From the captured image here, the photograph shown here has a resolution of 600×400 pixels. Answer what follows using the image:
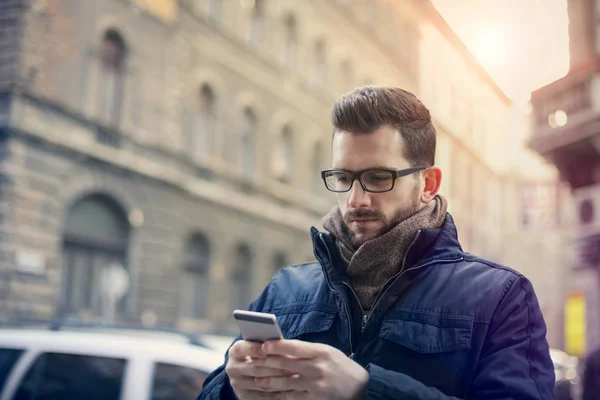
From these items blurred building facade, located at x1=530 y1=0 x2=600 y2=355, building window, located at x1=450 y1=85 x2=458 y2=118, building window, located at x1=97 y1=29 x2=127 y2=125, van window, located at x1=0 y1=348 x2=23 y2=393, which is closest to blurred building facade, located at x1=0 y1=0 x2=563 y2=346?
building window, located at x1=97 y1=29 x2=127 y2=125

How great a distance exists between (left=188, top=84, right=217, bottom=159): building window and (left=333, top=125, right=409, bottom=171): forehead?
12.8 metres

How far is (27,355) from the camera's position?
377 cm

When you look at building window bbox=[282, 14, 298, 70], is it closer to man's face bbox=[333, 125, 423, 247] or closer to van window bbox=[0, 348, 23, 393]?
van window bbox=[0, 348, 23, 393]

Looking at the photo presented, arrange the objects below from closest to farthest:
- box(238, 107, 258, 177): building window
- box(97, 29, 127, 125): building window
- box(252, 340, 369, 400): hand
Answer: box(252, 340, 369, 400): hand < box(97, 29, 127, 125): building window < box(238, 107, 258, 177): building window

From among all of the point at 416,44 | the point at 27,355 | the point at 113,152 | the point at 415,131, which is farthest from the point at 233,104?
the point at 415,131

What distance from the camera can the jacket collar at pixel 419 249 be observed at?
1648mm

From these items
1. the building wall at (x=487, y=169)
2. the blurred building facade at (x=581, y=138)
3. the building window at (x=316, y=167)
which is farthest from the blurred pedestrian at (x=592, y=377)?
the building wall at (x=487, y=169)

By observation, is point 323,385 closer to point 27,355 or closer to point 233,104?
point 27,355

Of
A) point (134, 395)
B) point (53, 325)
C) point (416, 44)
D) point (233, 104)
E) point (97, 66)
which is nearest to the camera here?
point (134, 395)

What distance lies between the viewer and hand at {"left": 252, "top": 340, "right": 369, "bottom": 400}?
1.39 m

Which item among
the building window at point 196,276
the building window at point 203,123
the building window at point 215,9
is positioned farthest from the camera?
the building window at point 215,9

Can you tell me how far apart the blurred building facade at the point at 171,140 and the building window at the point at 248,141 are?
1.7 inches

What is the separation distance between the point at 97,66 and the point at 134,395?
9237 millimetres

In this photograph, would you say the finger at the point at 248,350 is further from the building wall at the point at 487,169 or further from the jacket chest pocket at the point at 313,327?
the building wall at the point at 487,169
